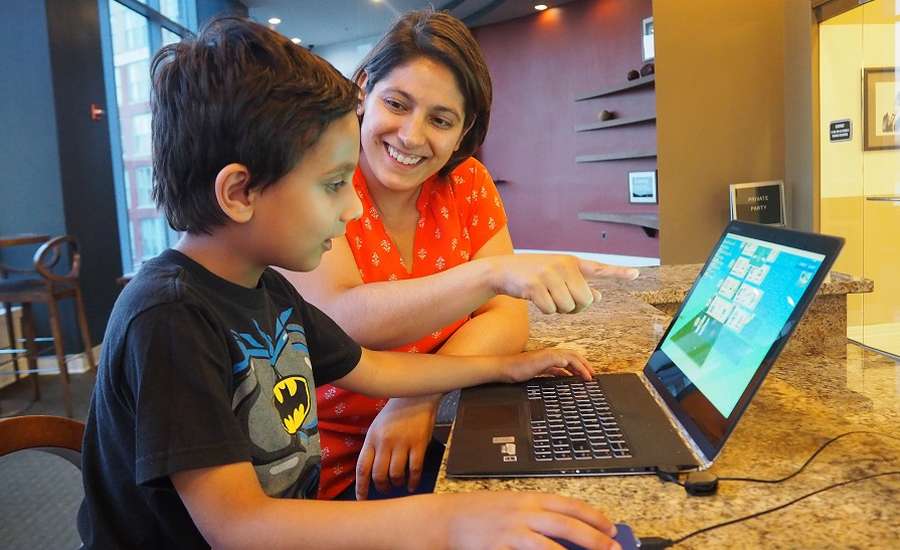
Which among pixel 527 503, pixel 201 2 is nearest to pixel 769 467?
pixel 527 503

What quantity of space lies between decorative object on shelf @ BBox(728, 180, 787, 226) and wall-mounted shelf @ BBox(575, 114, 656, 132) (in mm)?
1818

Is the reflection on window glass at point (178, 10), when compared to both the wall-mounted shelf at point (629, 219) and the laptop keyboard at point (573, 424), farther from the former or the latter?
the laptop keyboard at point (573, 424)

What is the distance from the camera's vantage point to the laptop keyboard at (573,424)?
781mm

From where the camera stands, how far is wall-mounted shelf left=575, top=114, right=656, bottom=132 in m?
5.87

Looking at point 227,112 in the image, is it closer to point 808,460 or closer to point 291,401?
point 291,401

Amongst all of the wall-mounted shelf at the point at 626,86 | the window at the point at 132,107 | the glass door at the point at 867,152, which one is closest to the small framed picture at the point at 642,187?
the wall-mounted shelf at the point at 626,86

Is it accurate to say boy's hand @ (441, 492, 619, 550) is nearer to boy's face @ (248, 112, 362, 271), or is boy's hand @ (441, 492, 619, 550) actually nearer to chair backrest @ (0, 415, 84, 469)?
boy's face @ (248, 112, 362, 271)

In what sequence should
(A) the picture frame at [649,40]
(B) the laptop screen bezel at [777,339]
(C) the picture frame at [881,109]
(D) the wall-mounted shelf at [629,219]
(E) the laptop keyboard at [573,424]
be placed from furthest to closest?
(D) the wall-mounted shelf at [629,219]
(A) the picture frame at [649,40]
(C) the picture frame at [881,109]
(E) the laptop keyboard at [573,424]
(B) the laptop screen bezel at [777,339]

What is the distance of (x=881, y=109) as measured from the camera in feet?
11.3

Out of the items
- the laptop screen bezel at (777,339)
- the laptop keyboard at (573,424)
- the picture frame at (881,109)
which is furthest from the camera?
the picture frame at (881,109)

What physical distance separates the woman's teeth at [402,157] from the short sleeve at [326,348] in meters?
0.36

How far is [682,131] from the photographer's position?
420cm

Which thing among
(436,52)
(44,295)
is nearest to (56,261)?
(44,295)

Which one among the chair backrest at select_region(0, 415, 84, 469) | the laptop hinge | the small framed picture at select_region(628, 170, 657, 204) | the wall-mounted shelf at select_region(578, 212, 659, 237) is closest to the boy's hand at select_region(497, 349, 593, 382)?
the laptop hinge
